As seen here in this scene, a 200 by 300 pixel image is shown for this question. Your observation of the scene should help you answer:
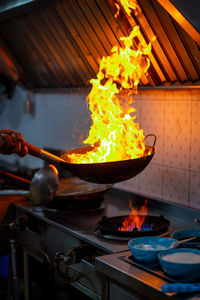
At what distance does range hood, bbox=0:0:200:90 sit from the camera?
1752 millimetres

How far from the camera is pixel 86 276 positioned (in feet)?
5.79

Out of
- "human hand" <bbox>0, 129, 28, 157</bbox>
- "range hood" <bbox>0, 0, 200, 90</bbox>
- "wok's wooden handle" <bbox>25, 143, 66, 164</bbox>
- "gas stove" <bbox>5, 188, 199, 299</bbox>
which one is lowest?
"gas stove" <bbox>5, 188, 199, 299</bbox>

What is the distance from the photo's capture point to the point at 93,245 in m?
1.74

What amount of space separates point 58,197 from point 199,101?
0.84 meters

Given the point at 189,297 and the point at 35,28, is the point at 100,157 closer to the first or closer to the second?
the point at 189,297

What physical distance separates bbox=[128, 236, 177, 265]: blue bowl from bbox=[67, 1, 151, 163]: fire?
0.36 meters

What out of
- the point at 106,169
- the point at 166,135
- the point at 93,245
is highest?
the point at 166,135

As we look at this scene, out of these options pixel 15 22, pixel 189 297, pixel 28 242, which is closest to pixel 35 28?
pixel 15 22

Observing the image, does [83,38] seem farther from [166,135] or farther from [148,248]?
[148,248]

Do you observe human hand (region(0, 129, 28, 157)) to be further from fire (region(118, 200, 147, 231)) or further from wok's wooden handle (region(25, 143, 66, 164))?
fire (region(118, 200, 147, 231))

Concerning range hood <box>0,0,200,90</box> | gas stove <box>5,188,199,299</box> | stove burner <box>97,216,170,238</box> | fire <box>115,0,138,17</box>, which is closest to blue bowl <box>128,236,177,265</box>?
gas stove <box>5,188,199,299</box>

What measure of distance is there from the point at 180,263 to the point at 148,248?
0.72 feet

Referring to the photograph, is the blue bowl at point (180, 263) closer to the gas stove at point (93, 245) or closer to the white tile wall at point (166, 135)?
the gas stove at point (93, 245)

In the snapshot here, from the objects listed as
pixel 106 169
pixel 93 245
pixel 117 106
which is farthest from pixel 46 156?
pixel 117 106
